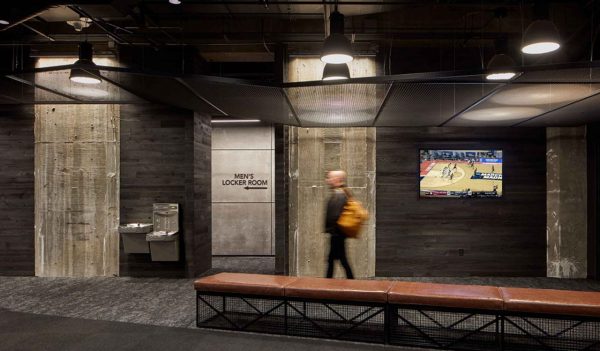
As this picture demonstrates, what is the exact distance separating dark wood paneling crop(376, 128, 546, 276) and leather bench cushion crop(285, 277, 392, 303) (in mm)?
3332

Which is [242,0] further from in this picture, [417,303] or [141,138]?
[417,303]

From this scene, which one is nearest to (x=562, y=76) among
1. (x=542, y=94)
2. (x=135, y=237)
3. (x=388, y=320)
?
(x=542, y=94)

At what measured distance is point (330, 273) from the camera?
4.89 m

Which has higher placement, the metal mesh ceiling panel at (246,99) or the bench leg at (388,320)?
the metal mesh ceiling panel at (246,99)

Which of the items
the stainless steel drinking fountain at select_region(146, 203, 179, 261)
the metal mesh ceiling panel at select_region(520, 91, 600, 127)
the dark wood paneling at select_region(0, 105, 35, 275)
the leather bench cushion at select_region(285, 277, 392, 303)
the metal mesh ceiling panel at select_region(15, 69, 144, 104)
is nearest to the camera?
the leather bench cushion at select_region(285, 277, 392, 303)

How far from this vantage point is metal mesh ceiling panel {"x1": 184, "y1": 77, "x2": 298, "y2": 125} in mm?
4816

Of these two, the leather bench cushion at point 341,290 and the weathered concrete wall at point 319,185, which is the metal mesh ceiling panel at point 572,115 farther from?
the leather bench cushion at point 341,290

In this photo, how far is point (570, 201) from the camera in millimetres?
7184

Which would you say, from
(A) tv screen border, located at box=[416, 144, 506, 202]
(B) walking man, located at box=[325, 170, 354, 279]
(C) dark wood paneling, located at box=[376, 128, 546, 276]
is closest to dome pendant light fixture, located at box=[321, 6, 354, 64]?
(B) walking man, located at box=[325, 170, 354, 279]

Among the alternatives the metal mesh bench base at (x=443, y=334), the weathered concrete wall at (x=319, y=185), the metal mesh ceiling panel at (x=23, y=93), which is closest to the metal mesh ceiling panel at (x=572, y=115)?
the weathered concrete wall at (x=319, y=185)

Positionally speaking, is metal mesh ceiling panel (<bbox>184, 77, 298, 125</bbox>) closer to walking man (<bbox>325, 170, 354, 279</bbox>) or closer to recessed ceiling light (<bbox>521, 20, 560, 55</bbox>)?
walking man (<bbox>325, 170, 354, 279</bbox>)

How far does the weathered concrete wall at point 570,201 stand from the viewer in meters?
7.18

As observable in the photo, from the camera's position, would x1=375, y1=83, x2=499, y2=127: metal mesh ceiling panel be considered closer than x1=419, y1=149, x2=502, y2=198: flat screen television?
Yes

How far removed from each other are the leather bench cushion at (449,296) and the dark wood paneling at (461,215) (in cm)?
343
